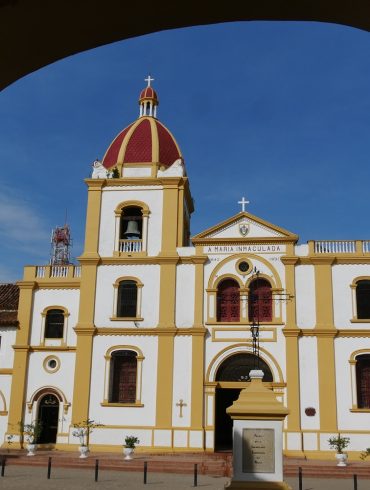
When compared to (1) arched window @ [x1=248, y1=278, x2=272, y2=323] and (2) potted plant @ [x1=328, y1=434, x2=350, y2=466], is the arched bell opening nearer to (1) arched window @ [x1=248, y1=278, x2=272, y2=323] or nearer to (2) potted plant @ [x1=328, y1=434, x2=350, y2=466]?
(1) arched window @ [x1=248, y1=278, x2=272, y2=323]

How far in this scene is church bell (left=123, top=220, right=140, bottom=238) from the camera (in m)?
26.8

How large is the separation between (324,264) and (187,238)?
815 cm

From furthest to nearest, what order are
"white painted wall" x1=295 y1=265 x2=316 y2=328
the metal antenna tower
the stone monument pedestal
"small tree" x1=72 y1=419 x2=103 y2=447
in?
1. the metal antenna tower
2. "white painted wall" x1=295 y1=265 x2=316 y2=328
3. "small tree" x1=72 y1=419 x2=103 y2=447
4. the stone monument pedestal

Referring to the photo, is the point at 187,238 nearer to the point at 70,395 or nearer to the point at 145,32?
the point at 70,395

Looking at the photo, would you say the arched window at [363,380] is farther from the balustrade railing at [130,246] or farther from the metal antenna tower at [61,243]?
the metal antenna tower at [61,243]

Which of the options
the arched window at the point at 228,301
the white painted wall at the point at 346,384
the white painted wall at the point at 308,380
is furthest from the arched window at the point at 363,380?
the arched window at the point at 228,301

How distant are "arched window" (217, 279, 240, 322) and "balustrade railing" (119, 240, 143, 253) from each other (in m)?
4.18

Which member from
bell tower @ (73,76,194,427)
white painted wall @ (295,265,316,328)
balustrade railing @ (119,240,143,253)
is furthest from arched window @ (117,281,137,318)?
white painted wall @ (295,265,316,328)

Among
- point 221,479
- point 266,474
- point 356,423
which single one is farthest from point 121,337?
point 266,474

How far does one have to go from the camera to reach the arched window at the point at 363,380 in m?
23.4

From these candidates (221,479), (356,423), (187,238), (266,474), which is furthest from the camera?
(187,238)

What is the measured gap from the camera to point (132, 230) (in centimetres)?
2673

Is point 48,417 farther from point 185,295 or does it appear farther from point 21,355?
point 185,295

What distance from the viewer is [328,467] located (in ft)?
66.3
